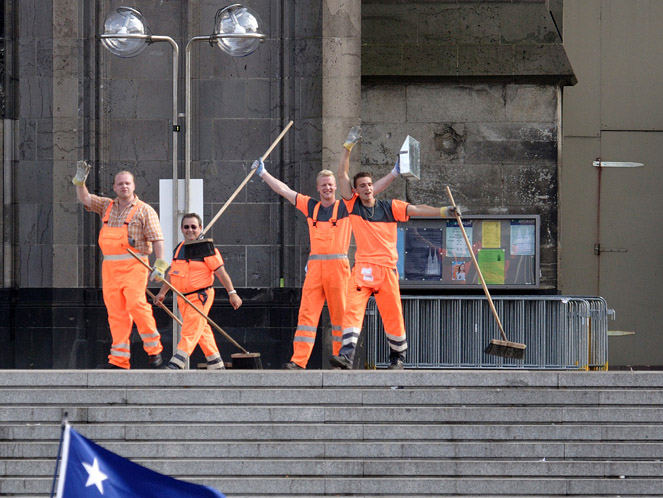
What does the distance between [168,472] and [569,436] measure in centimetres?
308

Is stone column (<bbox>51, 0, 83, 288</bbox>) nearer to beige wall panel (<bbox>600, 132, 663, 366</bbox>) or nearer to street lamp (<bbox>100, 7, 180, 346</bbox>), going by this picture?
street lamp (<bbox>100, 7, 180, 346</bbox>)

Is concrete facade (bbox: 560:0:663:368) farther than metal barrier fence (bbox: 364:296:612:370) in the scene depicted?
Yes

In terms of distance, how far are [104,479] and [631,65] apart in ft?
42.3

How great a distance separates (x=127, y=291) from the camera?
11.7 m

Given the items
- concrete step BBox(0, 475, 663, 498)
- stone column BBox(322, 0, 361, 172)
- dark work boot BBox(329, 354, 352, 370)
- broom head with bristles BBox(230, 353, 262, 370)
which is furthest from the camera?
stone column BBox(322, 0, 361, 172)

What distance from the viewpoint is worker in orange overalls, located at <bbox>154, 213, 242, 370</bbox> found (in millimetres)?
11898

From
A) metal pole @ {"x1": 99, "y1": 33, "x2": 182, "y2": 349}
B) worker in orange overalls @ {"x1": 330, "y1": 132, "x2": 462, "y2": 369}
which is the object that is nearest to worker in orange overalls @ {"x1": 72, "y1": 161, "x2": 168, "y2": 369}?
metal pole @ {"x1": 99, "y1": 33, "x2": 182, "y2": 349}

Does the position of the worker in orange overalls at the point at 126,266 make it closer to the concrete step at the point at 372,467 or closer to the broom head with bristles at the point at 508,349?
the concrete step at the point at 372,467

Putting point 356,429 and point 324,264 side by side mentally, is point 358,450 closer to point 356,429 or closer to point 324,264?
point 356,429

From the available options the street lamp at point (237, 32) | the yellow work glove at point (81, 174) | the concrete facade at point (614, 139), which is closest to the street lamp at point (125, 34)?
the street lamp at point (237, 32)

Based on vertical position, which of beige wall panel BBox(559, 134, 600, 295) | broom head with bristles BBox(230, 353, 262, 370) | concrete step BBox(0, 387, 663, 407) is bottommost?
concrete step BBox(0, 387, 663, 407)

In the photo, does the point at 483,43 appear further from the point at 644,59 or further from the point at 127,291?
the point at 127,291

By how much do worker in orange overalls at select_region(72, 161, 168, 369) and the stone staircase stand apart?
155 cm

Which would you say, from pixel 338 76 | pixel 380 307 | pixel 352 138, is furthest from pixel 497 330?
pixel 338 76
